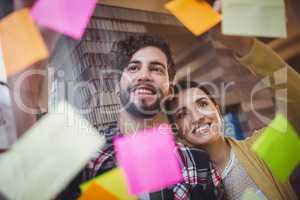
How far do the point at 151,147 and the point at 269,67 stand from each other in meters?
0.37

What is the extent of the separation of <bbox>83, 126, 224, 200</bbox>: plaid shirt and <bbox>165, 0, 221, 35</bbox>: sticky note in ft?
0.89

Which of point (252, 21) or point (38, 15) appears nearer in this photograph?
point (38, 15)

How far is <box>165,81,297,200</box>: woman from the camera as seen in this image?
0.77 meters

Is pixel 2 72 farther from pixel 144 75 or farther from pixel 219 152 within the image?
pixel 219 152

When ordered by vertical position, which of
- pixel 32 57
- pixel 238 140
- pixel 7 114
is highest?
pixel 32 57

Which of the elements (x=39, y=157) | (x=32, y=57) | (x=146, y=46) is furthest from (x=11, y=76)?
(x=146, y=46)

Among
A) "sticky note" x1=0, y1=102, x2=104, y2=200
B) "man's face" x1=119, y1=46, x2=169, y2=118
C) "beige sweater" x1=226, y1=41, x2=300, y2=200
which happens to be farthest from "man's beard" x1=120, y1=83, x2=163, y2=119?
"beige sweater" x1=226, y1=41, x2=300, y2=200

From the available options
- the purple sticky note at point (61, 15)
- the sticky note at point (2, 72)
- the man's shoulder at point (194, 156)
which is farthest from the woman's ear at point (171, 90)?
the sticky note at point (2, 72)

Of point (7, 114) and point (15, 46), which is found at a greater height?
point (15, 46)

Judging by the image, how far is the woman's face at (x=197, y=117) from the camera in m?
0.77

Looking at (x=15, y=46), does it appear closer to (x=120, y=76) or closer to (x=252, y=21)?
(x=120, y=76)

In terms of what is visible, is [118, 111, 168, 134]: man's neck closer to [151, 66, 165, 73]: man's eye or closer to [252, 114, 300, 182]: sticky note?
[151, 66, 165, 73]: man's eye

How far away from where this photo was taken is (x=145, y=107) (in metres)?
0.73

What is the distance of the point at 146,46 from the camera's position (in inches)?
29.6
